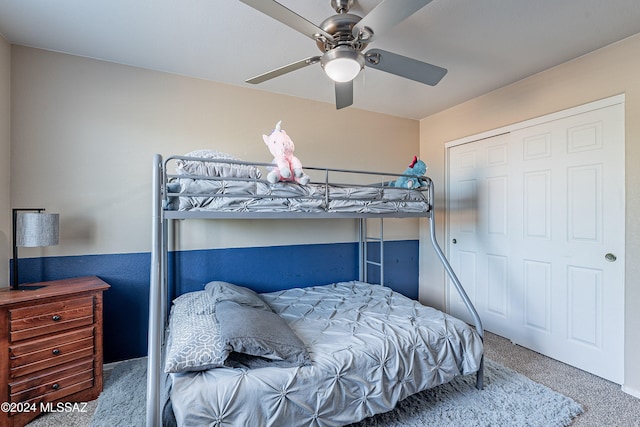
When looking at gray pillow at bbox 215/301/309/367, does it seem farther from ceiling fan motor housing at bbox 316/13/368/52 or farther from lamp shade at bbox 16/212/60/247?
ceiling fan motor housing at bbox 316/13/368/52

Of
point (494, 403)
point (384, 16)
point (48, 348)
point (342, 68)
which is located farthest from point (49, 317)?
point (494, 403)

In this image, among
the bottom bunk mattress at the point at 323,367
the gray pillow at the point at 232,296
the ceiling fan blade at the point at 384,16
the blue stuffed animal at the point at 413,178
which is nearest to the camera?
the ceiling fan blade at the point at 384,16

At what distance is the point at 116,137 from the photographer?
2.33m

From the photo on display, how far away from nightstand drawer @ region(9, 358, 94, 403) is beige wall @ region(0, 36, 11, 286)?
71 centimetres

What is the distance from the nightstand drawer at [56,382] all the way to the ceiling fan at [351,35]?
2.13m

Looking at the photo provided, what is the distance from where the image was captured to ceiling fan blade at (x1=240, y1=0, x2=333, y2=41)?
1.19 m

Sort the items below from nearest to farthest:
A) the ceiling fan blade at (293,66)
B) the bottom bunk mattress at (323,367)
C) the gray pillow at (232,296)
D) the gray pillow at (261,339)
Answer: the bottom bunk mattress at (323,367)
the gray pillow at (261,339)
the ceiling fan blade at (293,66)
the gray pillow at (232,296)

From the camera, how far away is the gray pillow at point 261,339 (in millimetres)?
1404

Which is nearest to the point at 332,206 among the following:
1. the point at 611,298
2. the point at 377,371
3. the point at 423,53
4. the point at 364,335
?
the point at 364,335

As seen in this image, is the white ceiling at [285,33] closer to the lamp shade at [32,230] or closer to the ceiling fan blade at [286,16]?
the ceiling fan blade at [286,16]

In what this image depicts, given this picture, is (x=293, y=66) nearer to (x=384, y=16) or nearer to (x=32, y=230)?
(x=384, y=16)

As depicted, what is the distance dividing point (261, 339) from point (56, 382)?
4.72ft

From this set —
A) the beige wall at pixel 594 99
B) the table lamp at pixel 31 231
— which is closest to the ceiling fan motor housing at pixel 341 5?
the beige wall at pixel 594 99

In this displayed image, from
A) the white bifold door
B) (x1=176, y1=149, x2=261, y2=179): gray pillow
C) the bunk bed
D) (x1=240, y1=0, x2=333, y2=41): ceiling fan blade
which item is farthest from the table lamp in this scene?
the white bifold door
